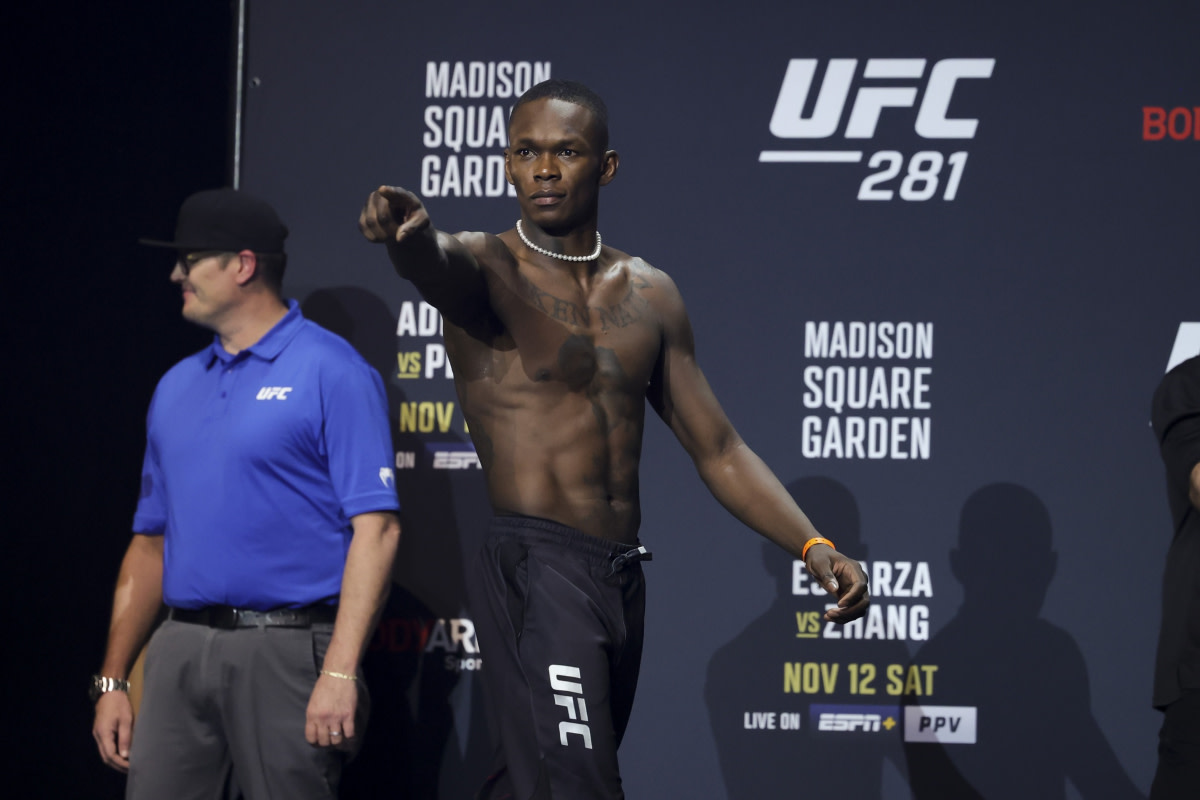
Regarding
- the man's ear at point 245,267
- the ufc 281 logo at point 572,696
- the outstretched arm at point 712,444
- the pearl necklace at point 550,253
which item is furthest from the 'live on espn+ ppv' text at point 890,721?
the man's ear at point 245,267

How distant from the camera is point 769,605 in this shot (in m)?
3.92

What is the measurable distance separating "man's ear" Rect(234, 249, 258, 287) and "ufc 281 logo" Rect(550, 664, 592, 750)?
1.42 metres

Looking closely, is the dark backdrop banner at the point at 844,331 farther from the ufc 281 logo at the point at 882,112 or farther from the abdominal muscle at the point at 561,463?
the abdominal muscle at the point at 561,463

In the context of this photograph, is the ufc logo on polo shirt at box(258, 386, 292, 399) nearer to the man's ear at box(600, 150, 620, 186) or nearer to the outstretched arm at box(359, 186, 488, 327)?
the outstretched arm at box(359, 186, 488, 327)

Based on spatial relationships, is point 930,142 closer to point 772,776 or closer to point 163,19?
point 772,776

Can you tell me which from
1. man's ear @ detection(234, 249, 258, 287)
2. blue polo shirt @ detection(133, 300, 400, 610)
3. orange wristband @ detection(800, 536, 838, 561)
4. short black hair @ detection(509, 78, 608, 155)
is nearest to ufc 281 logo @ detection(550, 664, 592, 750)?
orange wristband @ detection(800, 536, 838, 561)

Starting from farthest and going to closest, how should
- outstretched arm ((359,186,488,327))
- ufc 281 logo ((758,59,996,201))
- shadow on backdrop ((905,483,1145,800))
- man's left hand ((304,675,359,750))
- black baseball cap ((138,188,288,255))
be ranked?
ufc 281 logo ((758,59,996,201)), shadow on backdrop ((905,483,1145,800)), black baseball cap ((138,188,288,255)), man's left hand ((304,675,359,750)), outstretched arm ((359,186,488,327))

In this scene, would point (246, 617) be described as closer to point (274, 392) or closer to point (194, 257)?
point (274, 392)

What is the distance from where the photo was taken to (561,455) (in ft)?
7.87

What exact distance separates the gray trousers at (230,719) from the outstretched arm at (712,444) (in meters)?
0.98

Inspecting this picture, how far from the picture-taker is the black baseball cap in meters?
3.14

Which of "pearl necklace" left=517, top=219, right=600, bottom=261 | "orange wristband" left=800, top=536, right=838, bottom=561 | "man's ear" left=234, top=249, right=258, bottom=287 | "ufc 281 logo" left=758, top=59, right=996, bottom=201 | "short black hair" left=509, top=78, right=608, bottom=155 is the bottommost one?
"orange wristband" left=800, top=536, right=838, bottom=561

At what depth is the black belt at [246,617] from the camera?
297 centimetres

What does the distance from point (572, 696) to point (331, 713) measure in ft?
2.69
